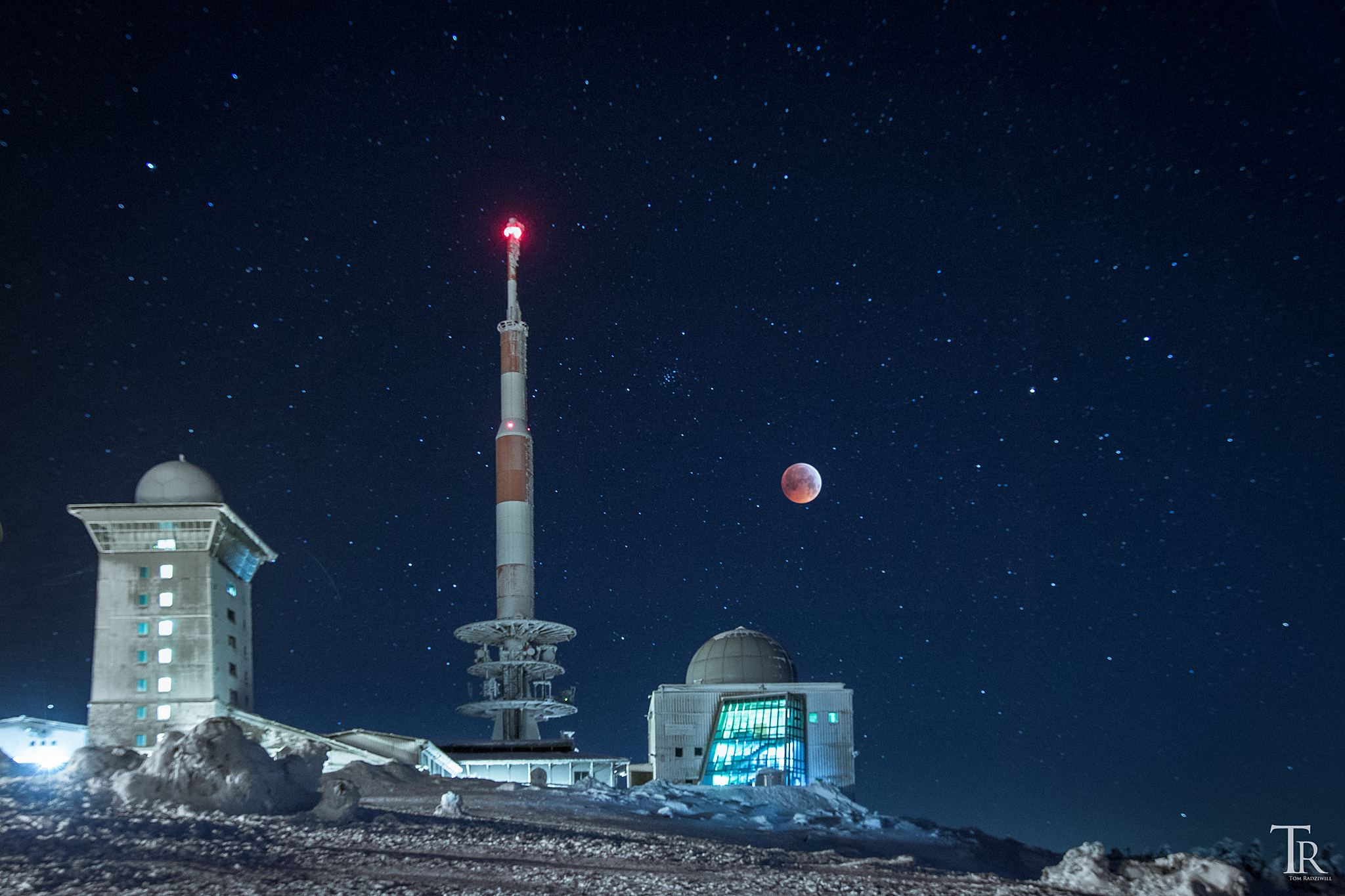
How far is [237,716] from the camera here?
4538cm

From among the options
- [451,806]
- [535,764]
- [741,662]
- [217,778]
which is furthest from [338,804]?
[741,662]

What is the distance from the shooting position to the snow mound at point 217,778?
19.1m

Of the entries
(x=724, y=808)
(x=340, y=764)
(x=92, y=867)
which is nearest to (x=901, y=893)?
(x=92, y=867)

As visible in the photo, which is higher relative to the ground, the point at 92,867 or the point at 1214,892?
the point at 92,867

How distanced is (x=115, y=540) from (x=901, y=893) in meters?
43.5

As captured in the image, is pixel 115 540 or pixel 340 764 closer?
pixel 340 764

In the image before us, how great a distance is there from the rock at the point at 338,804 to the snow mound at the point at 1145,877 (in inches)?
533

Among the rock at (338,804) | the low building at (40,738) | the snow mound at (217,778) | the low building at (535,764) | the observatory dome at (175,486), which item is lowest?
the low building at (535,764)

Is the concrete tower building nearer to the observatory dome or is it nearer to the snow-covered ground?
the observatory dome

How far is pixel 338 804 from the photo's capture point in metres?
20.2

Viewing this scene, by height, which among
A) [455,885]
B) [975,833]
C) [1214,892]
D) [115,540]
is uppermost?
[115,540]

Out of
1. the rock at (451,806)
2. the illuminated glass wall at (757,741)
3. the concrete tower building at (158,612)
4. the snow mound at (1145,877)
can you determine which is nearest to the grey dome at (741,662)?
the illuminated glass wall at (757,741)

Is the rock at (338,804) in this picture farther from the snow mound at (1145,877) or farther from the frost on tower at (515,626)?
the frost on tower at (515,626)

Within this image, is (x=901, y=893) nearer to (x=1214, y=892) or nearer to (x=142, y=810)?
(x=1214, y=892)
